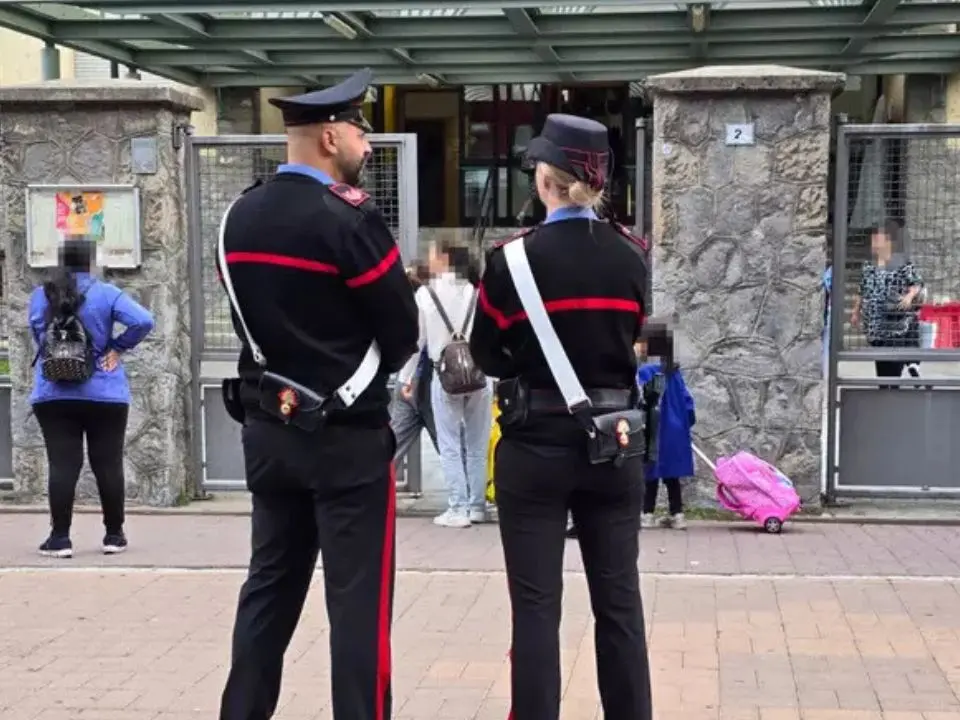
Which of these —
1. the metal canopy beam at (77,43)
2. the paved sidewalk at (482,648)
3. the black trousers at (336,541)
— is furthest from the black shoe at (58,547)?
the metal canopy beam at (77,43)

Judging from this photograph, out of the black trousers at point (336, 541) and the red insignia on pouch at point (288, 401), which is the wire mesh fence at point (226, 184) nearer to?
the black trousers at point (336, 541)

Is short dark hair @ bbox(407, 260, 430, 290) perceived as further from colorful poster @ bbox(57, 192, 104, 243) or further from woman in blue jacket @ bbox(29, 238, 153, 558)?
colorful poster @ bbox(57, 192, 104, 243)

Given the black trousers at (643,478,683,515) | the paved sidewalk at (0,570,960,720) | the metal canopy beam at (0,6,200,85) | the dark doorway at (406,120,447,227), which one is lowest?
the paved sidewalk at (0,570,960,720)

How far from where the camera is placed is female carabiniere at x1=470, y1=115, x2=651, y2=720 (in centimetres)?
381

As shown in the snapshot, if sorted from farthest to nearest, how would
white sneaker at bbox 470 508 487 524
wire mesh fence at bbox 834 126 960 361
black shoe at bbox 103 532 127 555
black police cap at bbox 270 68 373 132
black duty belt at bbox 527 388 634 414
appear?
white sneaker at bbox 470 508 487 524 < wire mesh fence at bbox 834 126 960 361 < black shoe at bbox 103 532 127 555 < black duty belt at bbox 527 388 634 414 < black police cap at bbox 270 68 373 132

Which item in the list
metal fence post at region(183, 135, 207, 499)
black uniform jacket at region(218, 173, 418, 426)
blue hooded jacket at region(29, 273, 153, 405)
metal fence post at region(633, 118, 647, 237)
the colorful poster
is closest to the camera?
black uniform jacket at region(218, 173, 418, 426)

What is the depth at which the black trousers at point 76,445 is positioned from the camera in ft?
22.9

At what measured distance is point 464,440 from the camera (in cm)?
811

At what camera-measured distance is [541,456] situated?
152 inches

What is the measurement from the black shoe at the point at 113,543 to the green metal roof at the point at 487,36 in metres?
8.19

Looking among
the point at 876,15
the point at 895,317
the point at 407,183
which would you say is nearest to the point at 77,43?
the point at 876,15

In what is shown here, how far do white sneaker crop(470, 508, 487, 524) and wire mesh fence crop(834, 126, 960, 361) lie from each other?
262cm

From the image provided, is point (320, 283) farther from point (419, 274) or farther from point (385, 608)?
point (419, 274)

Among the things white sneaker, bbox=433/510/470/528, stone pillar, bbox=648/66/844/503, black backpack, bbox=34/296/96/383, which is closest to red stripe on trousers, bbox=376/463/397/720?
black backpack, bbox=34/296/96/383
